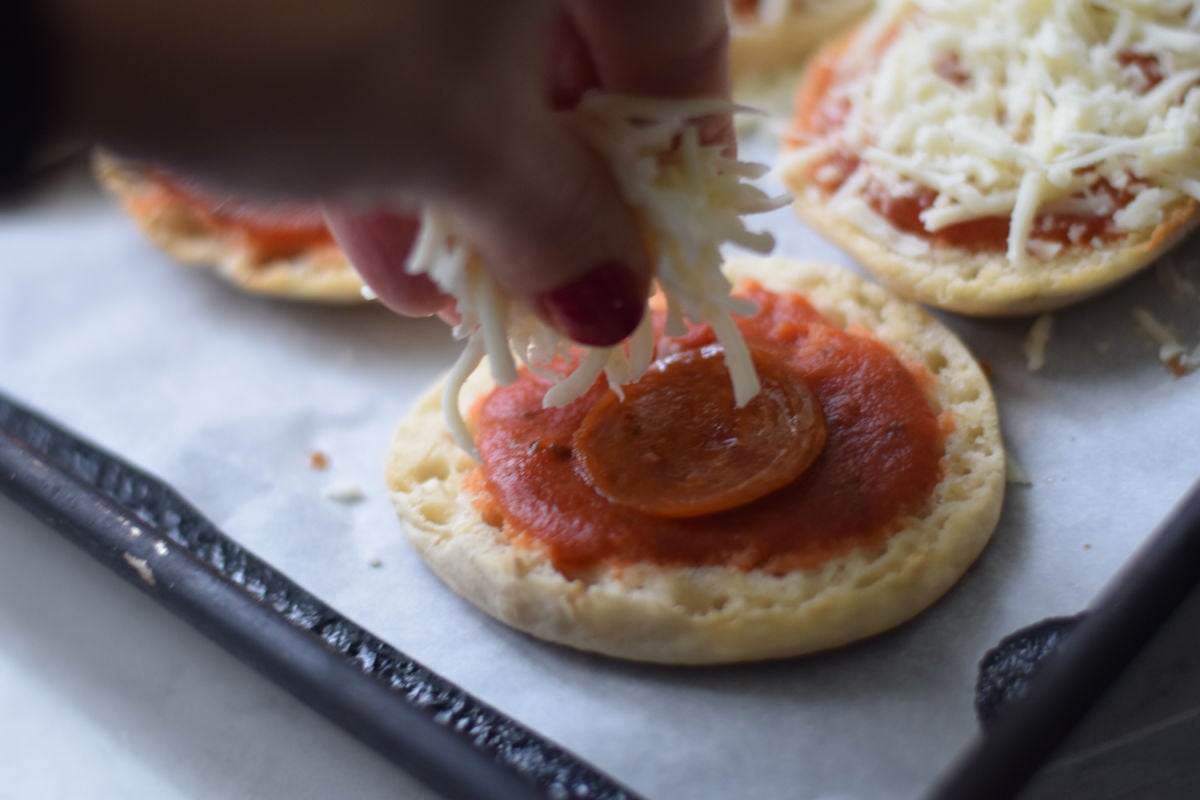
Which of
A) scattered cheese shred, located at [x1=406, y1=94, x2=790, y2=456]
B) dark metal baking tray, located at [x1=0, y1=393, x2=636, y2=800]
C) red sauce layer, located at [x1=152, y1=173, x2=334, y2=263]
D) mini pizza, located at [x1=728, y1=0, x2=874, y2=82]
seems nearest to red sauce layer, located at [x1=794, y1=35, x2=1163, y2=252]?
mini pizza, located at [x1=728, y1=0, x2=874, y2=82]

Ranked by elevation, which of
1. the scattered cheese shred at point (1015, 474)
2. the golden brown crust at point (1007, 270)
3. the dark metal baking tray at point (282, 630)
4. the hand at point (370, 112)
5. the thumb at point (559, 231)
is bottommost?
the scattered cheese shred at point (1015, 474)

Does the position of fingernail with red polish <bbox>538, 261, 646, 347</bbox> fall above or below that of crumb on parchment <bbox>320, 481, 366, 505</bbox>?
above

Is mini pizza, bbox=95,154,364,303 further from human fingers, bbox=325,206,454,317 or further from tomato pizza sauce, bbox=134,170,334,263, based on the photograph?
human fingers, bbox=325,206,454,317

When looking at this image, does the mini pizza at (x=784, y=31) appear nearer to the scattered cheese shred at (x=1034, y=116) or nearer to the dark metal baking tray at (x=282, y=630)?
the scattered cheese shred at (x=1034, y=116)

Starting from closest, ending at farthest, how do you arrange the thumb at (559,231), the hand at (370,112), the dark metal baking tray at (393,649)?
the hand at (370,112) < the thumb at (559,231) < the dark metal baking tray at (393,649)

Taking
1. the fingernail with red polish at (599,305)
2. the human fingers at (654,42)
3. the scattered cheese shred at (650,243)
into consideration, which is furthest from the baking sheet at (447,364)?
→ the human fingers at (654,42)

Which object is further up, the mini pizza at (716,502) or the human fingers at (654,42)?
the human fingers at (654,42)

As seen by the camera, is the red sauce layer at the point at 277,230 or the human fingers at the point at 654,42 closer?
the human fingers at the point at 654,42

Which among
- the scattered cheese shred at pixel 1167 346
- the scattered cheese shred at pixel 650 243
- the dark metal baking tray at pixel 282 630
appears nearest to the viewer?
the scattered cheese shred at pixel 650 243
